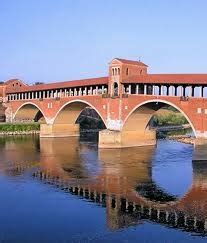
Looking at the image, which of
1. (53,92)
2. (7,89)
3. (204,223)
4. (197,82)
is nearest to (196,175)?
(197,82)

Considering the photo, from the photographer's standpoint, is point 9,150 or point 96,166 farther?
point 9,150

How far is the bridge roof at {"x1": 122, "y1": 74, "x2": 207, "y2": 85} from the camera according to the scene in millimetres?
31231

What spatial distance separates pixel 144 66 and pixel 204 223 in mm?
25061

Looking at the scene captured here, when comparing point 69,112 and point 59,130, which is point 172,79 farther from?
point 59,130

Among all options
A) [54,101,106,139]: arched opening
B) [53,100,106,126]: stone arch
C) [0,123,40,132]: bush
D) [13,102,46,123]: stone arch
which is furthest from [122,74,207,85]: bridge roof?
[13,102,46,123]: stone arch

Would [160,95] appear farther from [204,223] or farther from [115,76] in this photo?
[204,223]

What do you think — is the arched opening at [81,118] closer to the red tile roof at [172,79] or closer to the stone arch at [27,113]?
the stone arch at [27,113]

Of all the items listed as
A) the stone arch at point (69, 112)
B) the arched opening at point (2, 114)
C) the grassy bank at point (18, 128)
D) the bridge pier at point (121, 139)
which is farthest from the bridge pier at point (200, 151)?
the arched opening at point (2, 114)

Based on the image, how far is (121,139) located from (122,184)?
13790 mm

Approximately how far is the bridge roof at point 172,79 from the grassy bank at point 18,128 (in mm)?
19397

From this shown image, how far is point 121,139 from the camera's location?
1513 inches

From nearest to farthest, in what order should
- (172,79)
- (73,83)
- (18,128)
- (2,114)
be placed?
(172,79)
(73,83)
(18,128)
(2,114)

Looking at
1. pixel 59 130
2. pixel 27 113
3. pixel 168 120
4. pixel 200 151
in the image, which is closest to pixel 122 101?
pixel 200 151

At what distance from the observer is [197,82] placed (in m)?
30.7
